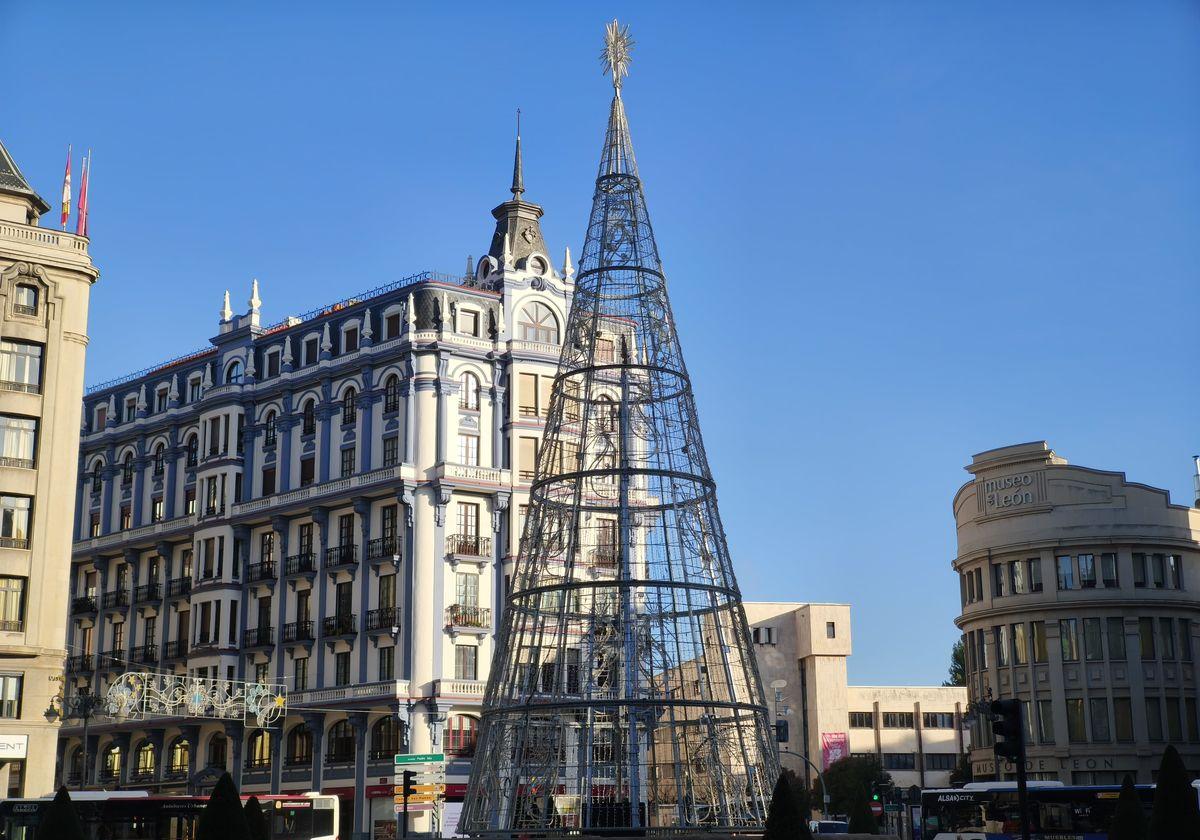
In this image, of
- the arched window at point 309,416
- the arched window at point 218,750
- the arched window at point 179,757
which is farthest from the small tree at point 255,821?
the arched window at point 179,757

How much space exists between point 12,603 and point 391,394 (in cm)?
2292

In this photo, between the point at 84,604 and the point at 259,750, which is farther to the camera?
the point at 84,604

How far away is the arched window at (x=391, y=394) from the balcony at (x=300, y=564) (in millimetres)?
8711

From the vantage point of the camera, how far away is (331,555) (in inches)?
2815

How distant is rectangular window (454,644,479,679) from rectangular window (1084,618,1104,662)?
32.4 meters

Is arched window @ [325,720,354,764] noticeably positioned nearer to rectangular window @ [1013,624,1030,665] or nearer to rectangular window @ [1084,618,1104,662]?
rectangular window @ [1013,624,1030,665]

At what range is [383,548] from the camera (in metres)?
69.0

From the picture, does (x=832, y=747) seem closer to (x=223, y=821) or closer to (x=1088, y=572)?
(x=1088, y=572)

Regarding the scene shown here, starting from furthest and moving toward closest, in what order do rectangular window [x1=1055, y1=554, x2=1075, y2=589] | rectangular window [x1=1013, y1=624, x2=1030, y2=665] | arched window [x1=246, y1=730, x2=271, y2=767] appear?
1. rectangular window [x1=1013, y1=624, x2=1030, y2=665]
2. rectangular window [x1=1055, y1=554, x2=1075, y2=589]
3. arched window [x1=246, y1=730, x2=271, y2=767]

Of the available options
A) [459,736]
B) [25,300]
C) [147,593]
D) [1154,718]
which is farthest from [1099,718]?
[25,300]

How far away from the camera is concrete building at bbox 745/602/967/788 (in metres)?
114

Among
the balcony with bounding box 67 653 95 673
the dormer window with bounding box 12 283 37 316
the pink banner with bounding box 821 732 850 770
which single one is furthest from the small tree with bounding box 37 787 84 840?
the pink banner with bounding box 821 732 850 770

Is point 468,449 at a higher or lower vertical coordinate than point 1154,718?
higher

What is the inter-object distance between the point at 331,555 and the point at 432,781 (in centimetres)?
1827
